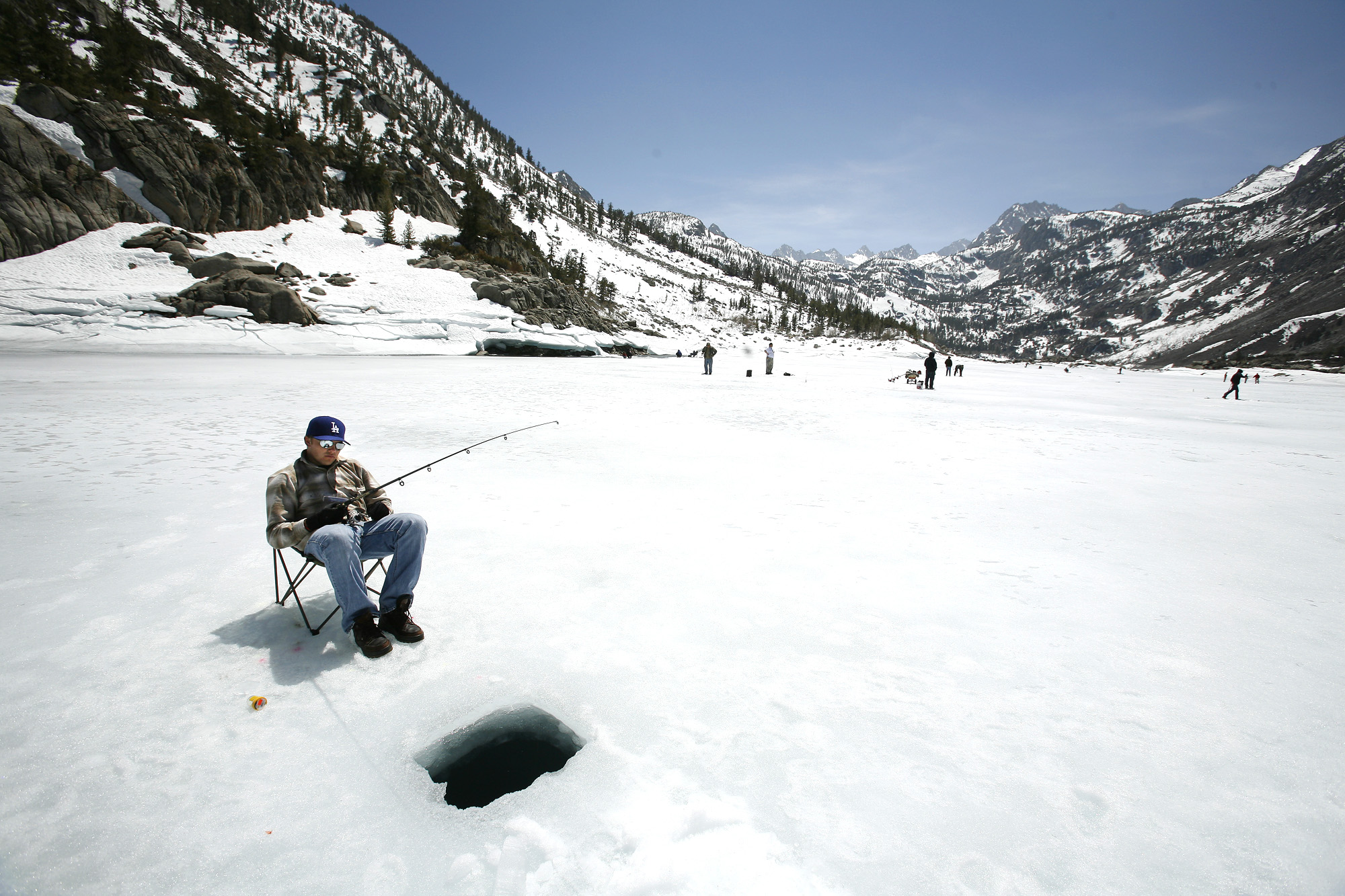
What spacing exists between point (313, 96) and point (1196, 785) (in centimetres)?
13104

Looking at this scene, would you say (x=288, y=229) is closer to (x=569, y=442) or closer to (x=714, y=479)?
(x=569, y=442)

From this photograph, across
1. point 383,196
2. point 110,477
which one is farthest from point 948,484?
point 383,196

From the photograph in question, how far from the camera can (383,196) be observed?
184 ft

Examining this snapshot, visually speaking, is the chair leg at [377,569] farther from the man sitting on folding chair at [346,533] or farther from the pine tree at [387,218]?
the pine tree at [387,218]

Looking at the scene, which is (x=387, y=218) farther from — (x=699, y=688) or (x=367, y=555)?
(x=699, y=688)

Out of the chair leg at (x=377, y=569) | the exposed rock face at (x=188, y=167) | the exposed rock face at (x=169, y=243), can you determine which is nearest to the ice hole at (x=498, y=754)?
the chair leg at (x=377, y=569)

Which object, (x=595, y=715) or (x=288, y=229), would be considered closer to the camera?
(x=595, y=715)

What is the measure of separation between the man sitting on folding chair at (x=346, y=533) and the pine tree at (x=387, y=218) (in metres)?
53.4

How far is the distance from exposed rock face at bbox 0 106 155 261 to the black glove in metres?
48.1

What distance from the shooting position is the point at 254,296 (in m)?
31.7

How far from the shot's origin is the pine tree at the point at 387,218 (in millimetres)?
49688

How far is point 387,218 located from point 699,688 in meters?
59.9

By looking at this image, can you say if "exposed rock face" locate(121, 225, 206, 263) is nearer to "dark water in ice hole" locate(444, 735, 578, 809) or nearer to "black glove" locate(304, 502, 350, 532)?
"black glove" locate(304, 502, 350, 532)

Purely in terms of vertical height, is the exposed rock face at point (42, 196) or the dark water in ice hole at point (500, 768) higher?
the exposed rock face at point (42, 196)
